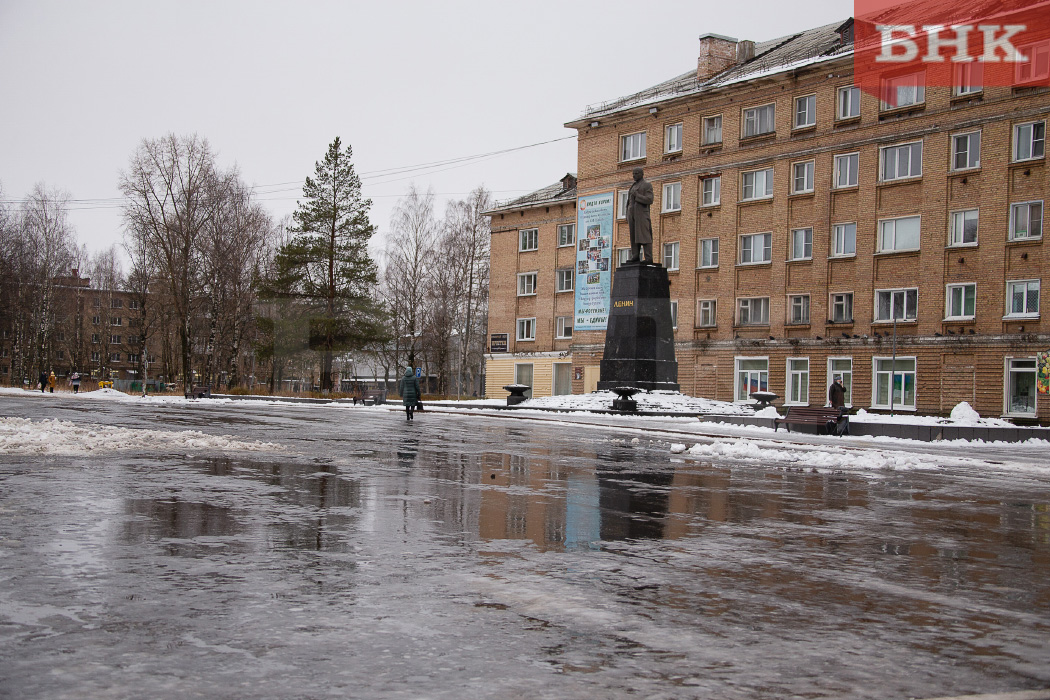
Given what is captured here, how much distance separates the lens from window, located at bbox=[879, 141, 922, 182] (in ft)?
134

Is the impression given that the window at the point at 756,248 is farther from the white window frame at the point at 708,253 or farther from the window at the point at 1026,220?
the window at the point at 1026,220

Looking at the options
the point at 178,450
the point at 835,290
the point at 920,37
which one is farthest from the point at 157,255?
the point at 178,450

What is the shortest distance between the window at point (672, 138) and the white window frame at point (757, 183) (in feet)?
15.8

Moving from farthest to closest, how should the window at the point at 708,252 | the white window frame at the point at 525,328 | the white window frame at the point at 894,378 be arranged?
the white window frame at the point at 525,328, the window at the point at 708,252, the white window frame at the point at 894,378

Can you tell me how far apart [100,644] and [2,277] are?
69.1m

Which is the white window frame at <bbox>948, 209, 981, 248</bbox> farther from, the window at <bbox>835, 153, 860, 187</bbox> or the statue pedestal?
the statue pedestal

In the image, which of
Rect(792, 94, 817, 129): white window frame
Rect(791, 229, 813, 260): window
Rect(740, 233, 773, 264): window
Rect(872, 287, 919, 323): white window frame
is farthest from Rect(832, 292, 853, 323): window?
Rect(792, 94, 817, 129): white window frame

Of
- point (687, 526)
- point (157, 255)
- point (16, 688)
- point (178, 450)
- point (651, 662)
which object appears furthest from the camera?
point (157, 255)

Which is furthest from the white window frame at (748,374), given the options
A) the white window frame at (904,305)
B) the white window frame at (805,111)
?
the white window frame at (805,111)

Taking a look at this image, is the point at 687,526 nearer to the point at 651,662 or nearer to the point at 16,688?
the point at 651,662

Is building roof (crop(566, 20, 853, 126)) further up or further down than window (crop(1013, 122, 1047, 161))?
further up

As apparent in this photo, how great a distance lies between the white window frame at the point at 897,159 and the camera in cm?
4072

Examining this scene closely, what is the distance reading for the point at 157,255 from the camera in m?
61.7

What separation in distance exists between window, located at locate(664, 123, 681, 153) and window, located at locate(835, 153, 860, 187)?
9889 millimetres
